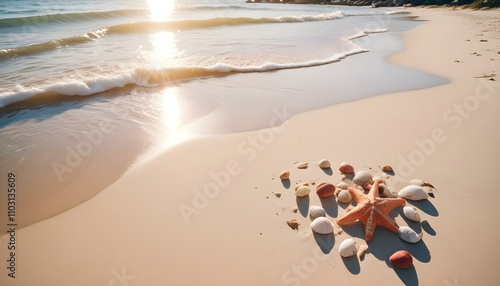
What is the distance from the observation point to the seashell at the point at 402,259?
2174mm

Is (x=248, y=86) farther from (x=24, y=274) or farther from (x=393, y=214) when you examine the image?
(x=24, y=274)

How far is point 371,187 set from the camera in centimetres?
290

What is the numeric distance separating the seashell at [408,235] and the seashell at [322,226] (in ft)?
1.87

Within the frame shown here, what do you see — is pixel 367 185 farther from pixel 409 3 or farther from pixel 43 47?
pixel 409 3

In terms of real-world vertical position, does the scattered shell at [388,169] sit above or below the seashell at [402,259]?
above

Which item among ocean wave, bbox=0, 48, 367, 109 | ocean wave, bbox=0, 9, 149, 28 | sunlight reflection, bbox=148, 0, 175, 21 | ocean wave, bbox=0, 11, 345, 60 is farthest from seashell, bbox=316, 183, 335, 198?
sunlight reflection, bbox=148, 0, 175, 21

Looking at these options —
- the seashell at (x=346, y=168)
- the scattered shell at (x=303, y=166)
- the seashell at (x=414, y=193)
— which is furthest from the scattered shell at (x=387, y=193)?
the scattered shell at (x=303, y=166)

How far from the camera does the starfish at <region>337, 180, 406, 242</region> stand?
246 cm

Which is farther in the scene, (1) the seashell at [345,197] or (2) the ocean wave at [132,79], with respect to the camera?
(2) the ocean wave at [132,79]

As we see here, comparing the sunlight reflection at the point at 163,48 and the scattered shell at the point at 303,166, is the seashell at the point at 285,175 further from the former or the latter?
the sunlight reflection at the point at 163,48

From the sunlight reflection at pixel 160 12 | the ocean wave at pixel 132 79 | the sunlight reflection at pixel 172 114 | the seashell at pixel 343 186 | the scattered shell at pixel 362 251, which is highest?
the sunlight reflection at pixel 160 12

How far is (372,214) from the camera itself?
2.49m

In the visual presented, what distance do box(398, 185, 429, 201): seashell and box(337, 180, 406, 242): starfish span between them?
0.21 meters

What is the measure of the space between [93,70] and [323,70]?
5.87 m
